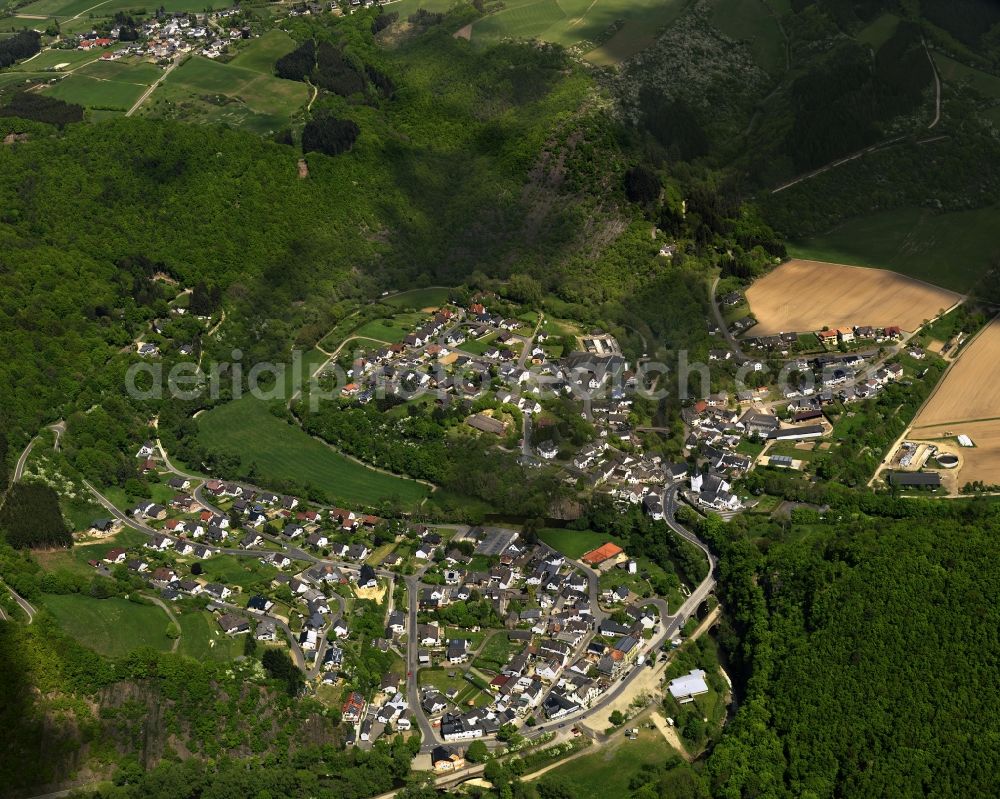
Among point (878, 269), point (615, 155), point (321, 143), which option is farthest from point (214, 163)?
point (878, 269)

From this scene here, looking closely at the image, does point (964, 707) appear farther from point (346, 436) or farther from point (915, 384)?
point (346, 436)

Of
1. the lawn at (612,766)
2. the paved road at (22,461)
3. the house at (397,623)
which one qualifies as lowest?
the lawn at (612,766)

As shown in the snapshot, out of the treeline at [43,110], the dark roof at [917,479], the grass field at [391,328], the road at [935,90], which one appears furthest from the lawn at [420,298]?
the road at [935,90]

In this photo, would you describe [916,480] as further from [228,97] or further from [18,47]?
[18,47]

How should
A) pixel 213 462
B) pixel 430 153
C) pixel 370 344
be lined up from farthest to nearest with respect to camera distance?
pixel 430 153, pixel 370 344, pixel 213 462

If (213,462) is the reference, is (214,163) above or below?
above

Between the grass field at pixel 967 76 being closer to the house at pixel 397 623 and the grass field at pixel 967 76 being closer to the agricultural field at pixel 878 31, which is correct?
the agricultural field at pixel 878 31

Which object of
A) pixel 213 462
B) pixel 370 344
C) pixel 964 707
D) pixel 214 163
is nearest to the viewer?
pixel 964 707
